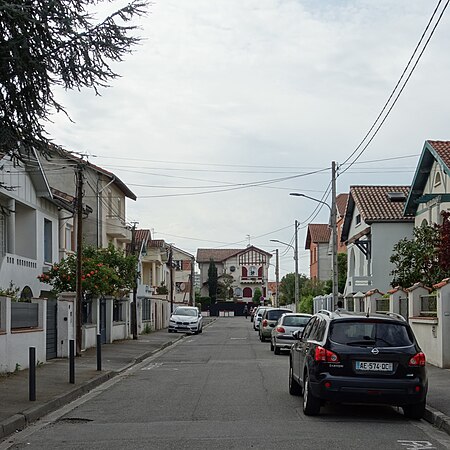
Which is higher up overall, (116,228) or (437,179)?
(437,179)

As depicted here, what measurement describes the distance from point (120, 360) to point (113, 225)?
24.4 meters

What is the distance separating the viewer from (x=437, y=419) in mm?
11836

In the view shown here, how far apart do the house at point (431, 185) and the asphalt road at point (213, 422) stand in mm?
12496

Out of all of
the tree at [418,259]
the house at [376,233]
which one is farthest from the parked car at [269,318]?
the tree at [418,259]

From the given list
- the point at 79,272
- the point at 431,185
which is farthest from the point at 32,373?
the point at 431,185

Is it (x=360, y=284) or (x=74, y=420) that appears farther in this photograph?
(x=360, y=284)

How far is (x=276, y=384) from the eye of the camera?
17516 millimetres

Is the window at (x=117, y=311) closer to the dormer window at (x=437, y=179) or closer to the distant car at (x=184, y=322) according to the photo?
the distant car at (x=184, y=322)

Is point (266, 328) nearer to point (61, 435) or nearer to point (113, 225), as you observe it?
point (113, 225)

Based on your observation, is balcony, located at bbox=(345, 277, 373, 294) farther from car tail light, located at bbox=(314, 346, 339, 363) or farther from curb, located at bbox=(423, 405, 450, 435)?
car tail light, located at bbox=(314, 346, 339, 363)

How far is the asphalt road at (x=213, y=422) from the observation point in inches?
400

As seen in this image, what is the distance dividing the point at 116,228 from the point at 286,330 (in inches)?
913

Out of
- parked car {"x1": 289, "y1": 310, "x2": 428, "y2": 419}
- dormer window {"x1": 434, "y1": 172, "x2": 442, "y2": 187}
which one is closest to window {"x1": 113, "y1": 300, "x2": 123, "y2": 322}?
dormer window {"x1": 434, "y1": 172, "x2": 442, "y2": 187}

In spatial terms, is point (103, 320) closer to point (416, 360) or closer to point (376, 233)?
point (376, 233)
